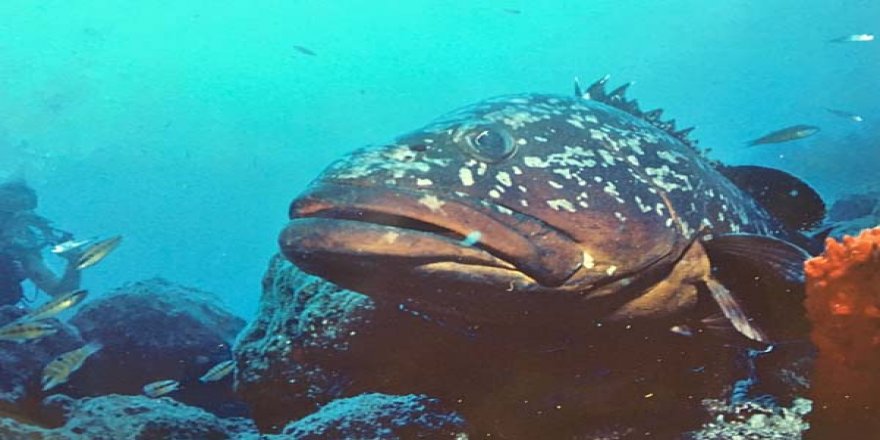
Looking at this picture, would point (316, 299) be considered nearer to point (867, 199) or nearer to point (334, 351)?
point (334, 351)

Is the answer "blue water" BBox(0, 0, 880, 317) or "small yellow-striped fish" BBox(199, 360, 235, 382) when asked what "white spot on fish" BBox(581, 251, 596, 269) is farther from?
"blue water" BBox(0, 0, 880, 317)

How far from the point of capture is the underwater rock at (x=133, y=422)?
132 inches

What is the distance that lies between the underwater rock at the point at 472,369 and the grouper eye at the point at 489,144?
3.45 ft

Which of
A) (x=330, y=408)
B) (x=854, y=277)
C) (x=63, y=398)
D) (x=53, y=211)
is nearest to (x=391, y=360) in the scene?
(x=330, y=408)

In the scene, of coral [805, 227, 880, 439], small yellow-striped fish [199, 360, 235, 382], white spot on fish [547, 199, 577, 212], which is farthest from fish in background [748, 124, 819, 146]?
small yellow-striped fish [199, 360, 235, 382]

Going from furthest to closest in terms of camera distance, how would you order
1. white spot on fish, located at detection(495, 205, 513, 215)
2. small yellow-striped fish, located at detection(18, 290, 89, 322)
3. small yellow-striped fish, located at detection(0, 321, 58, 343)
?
1. small yellow-striped fish, located at detection(18, 290, 89, 322)
2. small yellow-striped fish, located at detection(0, 321, 58, 343)
3. white spot on fish, located at detection(495, 205, 513, 215)

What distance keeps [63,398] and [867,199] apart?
526 inches

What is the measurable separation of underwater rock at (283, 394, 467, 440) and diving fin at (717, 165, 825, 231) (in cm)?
277

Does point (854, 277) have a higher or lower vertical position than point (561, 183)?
lower

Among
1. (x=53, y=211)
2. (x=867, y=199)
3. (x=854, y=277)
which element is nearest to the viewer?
(x=854, y=277)

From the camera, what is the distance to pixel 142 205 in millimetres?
89500

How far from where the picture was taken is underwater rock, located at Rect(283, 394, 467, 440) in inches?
132

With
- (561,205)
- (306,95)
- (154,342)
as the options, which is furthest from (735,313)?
(306,95)

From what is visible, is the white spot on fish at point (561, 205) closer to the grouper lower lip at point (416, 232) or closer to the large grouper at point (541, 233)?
the large grouper at point (541, 233)
